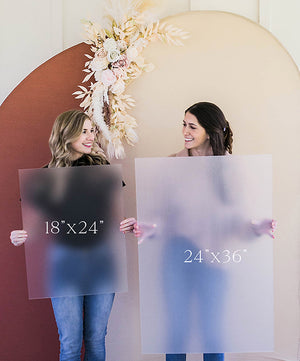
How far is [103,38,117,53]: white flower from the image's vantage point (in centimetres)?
210

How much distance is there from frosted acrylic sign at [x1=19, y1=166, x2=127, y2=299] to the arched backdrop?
1.65 feet

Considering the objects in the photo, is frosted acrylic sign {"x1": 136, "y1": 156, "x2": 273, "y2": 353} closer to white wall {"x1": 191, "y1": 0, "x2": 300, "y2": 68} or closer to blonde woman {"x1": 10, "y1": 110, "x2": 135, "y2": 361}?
blonde woman {"x1": 10, "y1": 110, "x2": 135, "y2": 361}

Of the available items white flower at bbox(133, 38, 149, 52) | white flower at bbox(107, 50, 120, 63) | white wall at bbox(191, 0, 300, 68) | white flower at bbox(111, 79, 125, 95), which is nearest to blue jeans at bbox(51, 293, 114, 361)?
white flower at bbox(111, 79, 125, 95)

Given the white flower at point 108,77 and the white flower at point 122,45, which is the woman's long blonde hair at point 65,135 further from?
the white flower at point 122,45

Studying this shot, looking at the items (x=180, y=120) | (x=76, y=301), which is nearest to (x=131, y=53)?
(x=180, y=120)

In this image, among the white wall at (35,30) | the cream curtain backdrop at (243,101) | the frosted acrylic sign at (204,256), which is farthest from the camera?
the white wall at (35,30)

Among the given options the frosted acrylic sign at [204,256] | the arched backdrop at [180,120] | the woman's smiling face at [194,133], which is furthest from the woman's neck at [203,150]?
the arched backdrop at [180,120]

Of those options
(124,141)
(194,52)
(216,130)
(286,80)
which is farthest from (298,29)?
(124,141)

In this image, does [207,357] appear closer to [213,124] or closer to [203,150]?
[203,150]

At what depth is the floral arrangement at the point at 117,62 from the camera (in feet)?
6.97

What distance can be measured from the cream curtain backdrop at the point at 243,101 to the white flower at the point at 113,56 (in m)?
0.23

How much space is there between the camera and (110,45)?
2094 mm

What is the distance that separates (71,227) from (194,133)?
29.2 inches

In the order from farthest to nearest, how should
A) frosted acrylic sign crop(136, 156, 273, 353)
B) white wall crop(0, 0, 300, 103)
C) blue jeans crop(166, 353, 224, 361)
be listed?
white wall crop(0, 0, 300, 103), blue jeans crop(166, 353, 224, 361), frosted acrylic sign crop(136, 156, 273, 353)
